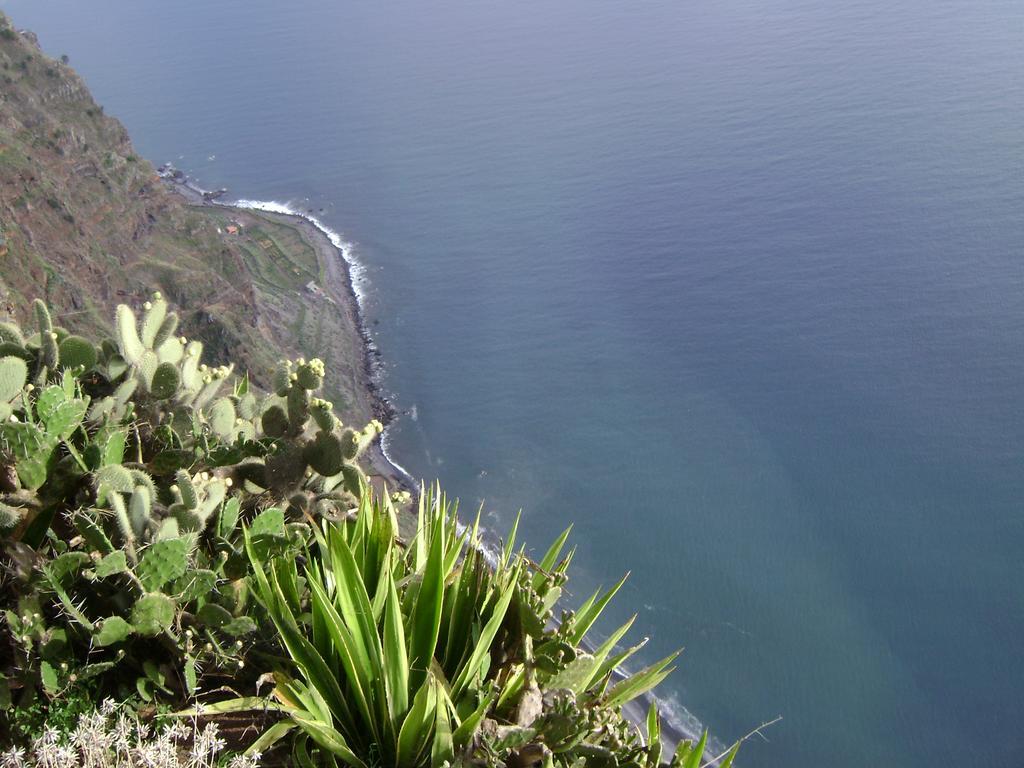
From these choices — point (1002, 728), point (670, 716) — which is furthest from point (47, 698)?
point (1002, 728)

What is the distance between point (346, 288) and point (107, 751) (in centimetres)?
5367

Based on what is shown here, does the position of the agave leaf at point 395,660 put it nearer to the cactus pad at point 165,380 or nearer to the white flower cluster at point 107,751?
the white flower cluster at point 107,751

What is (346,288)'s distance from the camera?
57031 millimetres

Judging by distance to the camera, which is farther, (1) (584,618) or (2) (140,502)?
(1) (584,618)

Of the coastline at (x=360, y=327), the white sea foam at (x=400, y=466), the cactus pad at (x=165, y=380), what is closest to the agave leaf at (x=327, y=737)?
the white sea foam at (x=400, y=466)

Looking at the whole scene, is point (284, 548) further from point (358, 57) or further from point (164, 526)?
point (358, 57)

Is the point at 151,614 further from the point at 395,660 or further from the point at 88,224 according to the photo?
the point at 88,224

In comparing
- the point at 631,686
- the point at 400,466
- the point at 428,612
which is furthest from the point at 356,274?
the point at 428,612

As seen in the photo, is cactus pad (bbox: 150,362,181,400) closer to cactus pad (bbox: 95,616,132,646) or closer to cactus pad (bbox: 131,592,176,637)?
cactus pad (bbox: 131,592,176,637)

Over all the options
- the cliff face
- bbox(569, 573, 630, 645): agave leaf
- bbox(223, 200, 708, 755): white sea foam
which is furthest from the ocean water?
bbox(569, 573, 630, 645): agave leaf

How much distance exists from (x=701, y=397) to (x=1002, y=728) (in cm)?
1924

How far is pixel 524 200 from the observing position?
62.4 meters

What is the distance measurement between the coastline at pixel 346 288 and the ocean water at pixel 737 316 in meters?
0.95

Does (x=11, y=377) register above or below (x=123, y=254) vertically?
above
